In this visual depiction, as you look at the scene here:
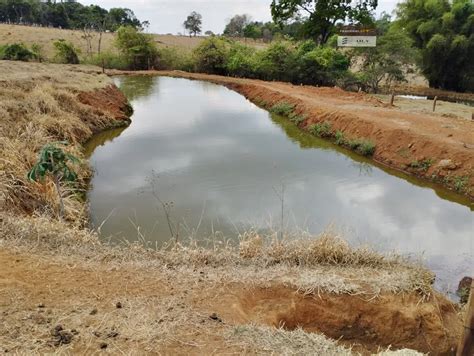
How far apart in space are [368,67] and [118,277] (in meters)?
24.4

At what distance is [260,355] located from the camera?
9.90ft

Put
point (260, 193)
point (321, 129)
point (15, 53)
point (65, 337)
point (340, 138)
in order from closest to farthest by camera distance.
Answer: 1. point (65, 337)
2. point (260, 193)
3. point (340, 138)
4. point (321, 129)
5. point (15, 53)

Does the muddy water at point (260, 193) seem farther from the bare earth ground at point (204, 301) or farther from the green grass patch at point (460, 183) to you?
the bare earth ground at point (204, 301)

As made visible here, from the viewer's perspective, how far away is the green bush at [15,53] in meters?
27.6

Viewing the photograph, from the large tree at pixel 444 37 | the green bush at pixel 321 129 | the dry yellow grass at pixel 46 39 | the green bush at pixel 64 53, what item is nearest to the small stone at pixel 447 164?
the green bush at pixel 321 129

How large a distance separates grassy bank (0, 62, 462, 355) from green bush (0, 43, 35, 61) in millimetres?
26590

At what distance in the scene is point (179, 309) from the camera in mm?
3527

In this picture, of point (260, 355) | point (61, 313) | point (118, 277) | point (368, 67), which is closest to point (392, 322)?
point (260, 355)

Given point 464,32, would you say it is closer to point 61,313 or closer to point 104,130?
point 104,130

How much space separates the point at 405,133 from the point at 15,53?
26833 mm

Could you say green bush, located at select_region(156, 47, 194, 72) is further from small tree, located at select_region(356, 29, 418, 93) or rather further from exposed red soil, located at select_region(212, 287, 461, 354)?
exposed red soil, located at select_region(212, 287, 461, 354)

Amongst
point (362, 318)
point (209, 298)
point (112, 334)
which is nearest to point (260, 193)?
point (362, 318)

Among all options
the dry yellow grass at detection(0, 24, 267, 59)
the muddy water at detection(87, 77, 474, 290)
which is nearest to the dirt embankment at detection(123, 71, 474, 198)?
the muddy water at detection(87, 77, 474, 290)

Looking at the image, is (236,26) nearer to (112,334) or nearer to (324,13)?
(324,13)
